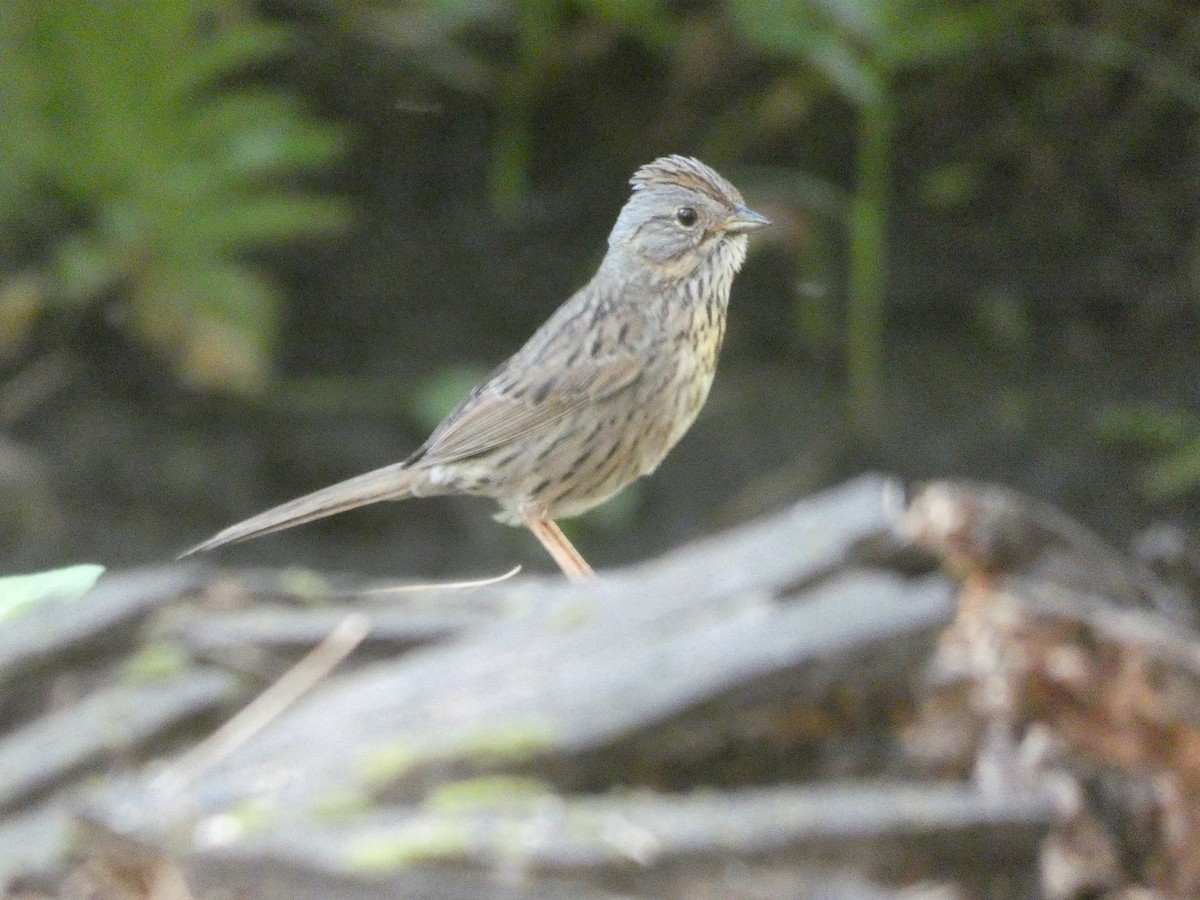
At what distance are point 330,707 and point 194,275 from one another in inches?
159

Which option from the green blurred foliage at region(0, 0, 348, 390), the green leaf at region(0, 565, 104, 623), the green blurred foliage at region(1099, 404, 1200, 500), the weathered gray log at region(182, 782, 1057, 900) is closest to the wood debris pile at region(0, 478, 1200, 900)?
the weathered gray log at region(182, 782, 1057, 900)

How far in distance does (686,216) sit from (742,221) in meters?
0.14

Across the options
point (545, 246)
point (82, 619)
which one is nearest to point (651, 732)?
point (82, 619)

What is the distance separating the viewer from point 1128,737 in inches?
145

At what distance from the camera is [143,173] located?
6930 mm

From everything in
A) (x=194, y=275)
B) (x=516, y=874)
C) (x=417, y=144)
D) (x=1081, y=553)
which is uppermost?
(x=417, y=144)

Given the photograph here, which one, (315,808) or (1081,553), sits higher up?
(1081,553)

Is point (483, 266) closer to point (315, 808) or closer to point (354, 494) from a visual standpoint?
point (354, 494)

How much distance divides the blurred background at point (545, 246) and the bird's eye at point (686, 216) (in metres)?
3.18

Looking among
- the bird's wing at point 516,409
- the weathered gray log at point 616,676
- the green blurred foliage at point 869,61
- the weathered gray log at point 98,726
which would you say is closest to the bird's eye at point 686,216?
the bird's wing at point 516,409

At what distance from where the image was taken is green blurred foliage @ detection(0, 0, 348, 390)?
22.8 feet

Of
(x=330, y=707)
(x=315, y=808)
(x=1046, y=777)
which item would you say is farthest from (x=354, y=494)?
(x=1046, y=777)

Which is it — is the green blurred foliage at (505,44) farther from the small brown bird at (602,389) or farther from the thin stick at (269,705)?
the thin stick at (269,705)

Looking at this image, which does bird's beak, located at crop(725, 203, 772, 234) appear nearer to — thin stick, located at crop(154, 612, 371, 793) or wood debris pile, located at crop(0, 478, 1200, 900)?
wood debris pile, located at crop(0, 478, 1200, 900)
